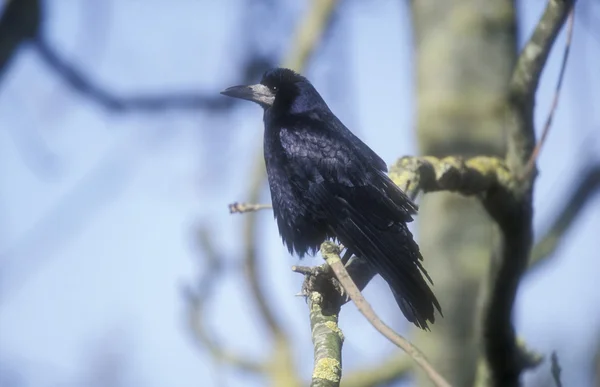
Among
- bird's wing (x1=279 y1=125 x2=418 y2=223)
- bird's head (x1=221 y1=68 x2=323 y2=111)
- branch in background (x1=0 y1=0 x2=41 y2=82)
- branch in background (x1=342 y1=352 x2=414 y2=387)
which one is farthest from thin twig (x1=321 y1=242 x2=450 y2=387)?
branch in background (x1=342 y1=352 x2=414 y2=387)

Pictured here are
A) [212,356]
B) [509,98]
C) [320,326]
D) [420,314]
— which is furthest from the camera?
[212,356]

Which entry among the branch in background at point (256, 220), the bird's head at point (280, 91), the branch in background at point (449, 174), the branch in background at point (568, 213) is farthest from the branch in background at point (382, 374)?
the branch in background at point (449, 174)

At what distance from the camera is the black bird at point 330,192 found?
150 inches

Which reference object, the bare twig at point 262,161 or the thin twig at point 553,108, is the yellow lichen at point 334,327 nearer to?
the thin twig at point 553,108

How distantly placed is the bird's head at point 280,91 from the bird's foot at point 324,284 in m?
2.03

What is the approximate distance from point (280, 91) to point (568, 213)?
2.43 meters

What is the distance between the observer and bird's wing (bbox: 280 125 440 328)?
3738 millimetres

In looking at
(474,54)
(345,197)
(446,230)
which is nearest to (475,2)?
(474,54)

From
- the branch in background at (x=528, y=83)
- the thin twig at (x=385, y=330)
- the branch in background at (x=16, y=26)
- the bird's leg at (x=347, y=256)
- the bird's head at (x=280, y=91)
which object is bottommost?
the thin twig at (x=385, y=330)

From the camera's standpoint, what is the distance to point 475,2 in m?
6.62

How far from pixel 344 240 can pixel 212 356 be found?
491cm

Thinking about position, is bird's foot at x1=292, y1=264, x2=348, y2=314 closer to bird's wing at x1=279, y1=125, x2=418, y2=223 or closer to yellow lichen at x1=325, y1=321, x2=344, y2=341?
yellow lichen at x1=325, y1=321, x2=344, y2=341

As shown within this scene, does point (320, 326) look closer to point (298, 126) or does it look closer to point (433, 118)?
point (298, 126)

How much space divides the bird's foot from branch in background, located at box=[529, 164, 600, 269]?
3459mm
